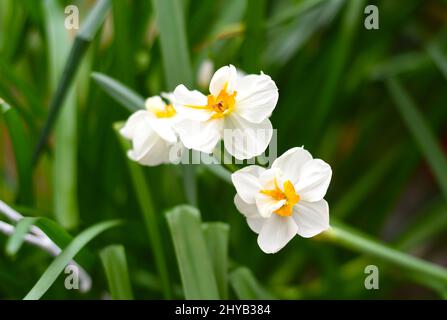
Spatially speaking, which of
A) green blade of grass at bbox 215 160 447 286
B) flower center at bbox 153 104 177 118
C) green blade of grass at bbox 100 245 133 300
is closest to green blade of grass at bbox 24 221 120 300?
green blade of grass at bbox 100 245 133 300

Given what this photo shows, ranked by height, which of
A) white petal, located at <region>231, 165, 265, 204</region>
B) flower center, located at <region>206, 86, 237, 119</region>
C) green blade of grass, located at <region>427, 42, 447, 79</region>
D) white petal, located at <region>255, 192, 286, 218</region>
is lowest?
white petal, located at <region>255, 192, 286, 218</region>

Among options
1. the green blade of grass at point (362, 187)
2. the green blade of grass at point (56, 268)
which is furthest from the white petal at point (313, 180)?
the green blade of grass at point (362, 187)

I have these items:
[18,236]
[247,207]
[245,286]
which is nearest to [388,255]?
[245,286]

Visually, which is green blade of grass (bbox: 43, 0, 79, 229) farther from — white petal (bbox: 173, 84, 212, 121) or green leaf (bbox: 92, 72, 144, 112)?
white petal (bbox: 173, 84, 212, 121)

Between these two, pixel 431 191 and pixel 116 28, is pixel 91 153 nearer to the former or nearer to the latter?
pixel 116 28

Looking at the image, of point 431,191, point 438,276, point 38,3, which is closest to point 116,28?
point 38,3

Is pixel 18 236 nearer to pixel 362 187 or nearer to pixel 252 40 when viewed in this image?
pixel 252 40
